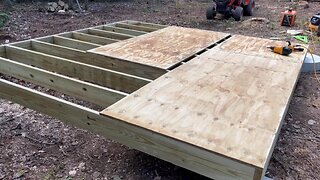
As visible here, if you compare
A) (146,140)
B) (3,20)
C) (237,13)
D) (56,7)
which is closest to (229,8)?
(237,13)

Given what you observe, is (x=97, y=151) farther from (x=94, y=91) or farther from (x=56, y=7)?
(x=56, y=7)

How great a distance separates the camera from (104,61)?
3121 millimetres

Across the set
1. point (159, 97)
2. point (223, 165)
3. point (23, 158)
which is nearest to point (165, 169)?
point (159, 97)

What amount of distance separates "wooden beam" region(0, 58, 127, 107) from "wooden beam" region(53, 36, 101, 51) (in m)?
0.96

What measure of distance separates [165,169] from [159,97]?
579 mm

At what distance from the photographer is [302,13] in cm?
858

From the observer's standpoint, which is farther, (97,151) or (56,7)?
(56,7)

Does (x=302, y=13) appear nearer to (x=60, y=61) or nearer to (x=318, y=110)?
(x=318, y=110)

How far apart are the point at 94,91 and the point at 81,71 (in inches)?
23.8

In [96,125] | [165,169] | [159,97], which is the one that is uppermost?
[159,97]

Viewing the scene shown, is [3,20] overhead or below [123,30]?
below

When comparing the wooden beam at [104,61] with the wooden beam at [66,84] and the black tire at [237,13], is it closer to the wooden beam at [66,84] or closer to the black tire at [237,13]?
the wooden beam at [66,84]

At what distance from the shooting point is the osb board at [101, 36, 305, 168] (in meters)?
1.67

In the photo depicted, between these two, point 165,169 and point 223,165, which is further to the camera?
point 165,169
